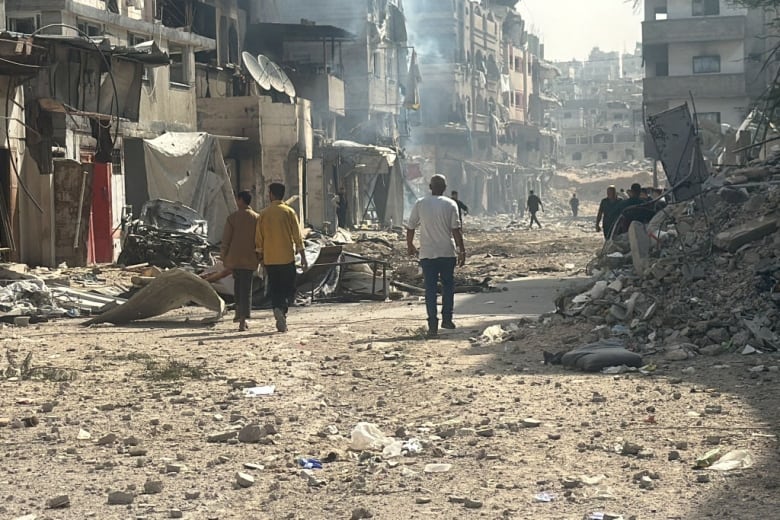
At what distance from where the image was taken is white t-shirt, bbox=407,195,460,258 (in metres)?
12.5

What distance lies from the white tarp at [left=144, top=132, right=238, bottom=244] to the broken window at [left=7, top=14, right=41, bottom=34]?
344 cm

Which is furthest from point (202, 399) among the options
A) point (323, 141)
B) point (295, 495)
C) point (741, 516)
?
point (323, 141)

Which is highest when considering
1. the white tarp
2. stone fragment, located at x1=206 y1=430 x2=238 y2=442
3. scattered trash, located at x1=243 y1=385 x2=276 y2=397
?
the white tarp

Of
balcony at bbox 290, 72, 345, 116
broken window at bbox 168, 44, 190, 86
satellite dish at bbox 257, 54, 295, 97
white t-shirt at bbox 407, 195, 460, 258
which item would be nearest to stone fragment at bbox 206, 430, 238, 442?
white t-shirt at bbox 407, 195, 460, 258

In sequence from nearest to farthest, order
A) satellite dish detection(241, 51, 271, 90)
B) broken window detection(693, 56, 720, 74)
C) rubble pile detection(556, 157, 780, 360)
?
1. rubble pile detection(556, 157, 780, 360)
2. satellite dish detection(241, 51, 271, 90)
3. broken window detection(693, 56, 720, 74)

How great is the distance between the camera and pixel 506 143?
97.0m

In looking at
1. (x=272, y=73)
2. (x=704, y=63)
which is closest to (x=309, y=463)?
(x=272, y=73)

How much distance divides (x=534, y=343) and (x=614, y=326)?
79cm

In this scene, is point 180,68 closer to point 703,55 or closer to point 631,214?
point 631,214

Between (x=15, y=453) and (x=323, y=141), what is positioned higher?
(x=323, y=141)

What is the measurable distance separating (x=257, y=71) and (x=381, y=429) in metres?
31.0

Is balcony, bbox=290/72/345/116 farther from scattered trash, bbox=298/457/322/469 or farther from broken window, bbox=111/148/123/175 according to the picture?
scattered trash, bbox=298/457/322/469

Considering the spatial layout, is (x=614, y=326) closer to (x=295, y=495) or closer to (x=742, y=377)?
(x=742, y=377)

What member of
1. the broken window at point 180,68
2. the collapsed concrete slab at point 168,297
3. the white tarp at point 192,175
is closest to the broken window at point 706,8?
the broken window at point 180,68
